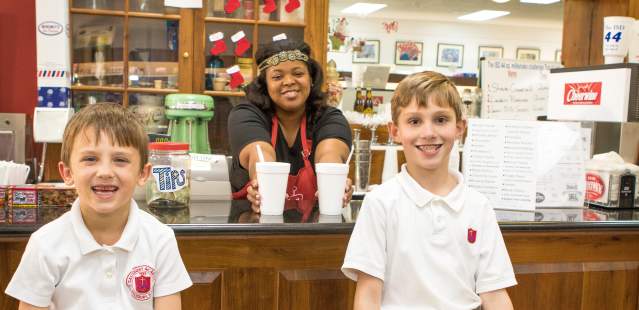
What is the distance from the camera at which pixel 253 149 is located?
84.9 inches

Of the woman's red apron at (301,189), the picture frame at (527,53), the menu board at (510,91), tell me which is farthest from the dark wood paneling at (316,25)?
the picture frame at (527,53)

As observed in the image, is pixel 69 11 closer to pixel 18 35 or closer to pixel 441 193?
pixel 18 35

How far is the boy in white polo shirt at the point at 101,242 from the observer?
1.28 meters

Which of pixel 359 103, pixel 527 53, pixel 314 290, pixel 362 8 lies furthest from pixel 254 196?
pixel 527 53

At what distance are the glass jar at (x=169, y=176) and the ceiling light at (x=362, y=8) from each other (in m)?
8.25

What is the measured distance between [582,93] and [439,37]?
935cm

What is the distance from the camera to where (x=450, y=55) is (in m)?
11.7

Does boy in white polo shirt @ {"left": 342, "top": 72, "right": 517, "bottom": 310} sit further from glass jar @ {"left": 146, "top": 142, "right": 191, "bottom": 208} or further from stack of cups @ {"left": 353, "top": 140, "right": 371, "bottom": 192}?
stack of cups @ {"left": 353, "top": 140, "right": 371, "bottom": 192}

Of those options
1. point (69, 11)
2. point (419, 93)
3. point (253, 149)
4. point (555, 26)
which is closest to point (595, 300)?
point (419, 93)

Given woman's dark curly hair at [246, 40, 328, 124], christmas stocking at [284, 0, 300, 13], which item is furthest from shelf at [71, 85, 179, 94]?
woman's dark curly hair at [246, 40, 328, 124]

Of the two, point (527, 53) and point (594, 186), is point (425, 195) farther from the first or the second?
point (527, 53)

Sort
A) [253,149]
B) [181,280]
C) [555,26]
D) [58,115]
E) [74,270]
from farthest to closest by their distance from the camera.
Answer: [555,26] → [58,115] → [253,149] → [181,280] → [74,270]

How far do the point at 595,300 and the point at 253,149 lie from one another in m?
1.23

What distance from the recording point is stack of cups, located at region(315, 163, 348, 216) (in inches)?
72.5
